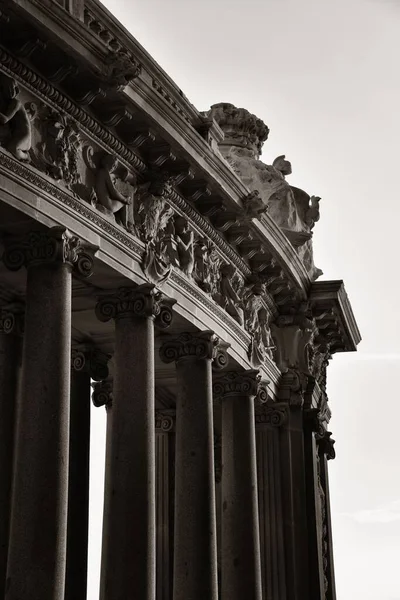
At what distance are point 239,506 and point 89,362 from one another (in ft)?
26.7

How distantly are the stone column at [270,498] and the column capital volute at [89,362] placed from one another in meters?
11.8

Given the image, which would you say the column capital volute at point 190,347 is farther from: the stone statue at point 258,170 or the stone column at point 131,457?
the stone statue at point 258,170

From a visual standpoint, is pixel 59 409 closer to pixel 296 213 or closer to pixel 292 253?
pixel 292 253

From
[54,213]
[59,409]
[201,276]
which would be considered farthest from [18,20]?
[201,276]

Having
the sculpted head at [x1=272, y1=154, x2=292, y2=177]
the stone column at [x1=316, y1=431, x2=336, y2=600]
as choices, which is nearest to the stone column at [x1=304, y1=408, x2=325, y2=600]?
the stone column at [x1=316, y1=431, x2=336, y2=600]

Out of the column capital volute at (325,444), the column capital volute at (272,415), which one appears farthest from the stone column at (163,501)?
the column capital volute at (325,444)

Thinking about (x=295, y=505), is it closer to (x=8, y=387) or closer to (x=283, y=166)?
(x=283, y=166)

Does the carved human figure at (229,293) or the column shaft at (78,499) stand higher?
the carved human figure at (229,293)

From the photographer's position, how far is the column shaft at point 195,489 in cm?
4050

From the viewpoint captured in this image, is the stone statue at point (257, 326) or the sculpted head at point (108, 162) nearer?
the sculpted head at point (108, 162)

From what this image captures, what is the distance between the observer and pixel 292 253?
51.9 metres

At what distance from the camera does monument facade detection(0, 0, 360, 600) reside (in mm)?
32250

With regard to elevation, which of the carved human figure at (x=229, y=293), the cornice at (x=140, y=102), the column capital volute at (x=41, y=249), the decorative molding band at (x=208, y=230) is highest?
the cornice at (x=140, y=102)

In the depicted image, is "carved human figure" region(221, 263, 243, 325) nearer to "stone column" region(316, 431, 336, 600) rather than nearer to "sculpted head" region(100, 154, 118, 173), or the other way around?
"sculpted head" region(100, 154, 118, 173)
